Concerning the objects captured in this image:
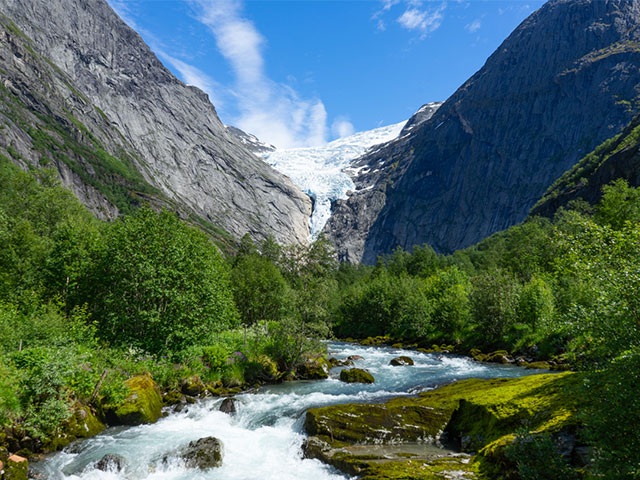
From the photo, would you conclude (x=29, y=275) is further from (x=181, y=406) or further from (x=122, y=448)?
(x=122, y=448)

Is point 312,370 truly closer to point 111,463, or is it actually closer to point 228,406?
point 228,406

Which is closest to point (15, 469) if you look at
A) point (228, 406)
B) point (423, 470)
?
point (228, 406)

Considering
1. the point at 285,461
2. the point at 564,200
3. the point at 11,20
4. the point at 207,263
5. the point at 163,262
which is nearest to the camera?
the point at 285,461

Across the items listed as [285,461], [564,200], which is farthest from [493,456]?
[564,200]

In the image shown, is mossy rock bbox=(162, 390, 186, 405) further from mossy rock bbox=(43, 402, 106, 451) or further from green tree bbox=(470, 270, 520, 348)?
green tree bbox=(470, 270, 520, 348)

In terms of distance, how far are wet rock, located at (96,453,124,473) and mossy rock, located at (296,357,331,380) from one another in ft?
59.4

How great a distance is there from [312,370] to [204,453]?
17.5 metres

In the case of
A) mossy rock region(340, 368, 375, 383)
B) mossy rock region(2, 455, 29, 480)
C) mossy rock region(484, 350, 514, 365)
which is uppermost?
Answer: mossy rock region(2, 455, 29, 480)

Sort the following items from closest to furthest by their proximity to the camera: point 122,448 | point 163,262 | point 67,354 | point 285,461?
point 285,461 < point 122,448 < point 67,354 < point 163,262

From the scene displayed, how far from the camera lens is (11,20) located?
19562cm

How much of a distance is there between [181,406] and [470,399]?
1627cm

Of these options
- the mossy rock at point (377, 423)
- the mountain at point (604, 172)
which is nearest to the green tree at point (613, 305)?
the mossy rock at point (377, 423)

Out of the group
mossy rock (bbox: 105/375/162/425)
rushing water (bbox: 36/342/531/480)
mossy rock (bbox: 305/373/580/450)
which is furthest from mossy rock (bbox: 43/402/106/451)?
mossy rock (bbox: 305/373/580/450)

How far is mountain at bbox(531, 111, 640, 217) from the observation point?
296 ft
